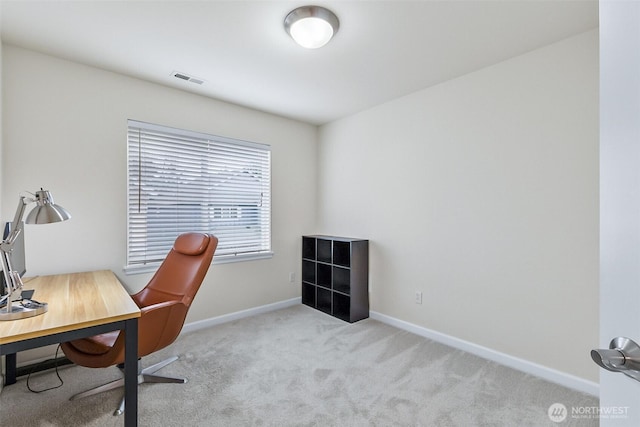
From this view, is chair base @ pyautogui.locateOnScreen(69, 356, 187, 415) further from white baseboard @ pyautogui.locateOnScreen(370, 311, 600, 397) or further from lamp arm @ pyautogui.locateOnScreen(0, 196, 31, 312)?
white baseboard @ pyautogui.locateOnScreen(370, 311, 600, 397)

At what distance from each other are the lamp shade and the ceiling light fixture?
5.50 feet

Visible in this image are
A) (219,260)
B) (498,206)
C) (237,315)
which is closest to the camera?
(498,206)

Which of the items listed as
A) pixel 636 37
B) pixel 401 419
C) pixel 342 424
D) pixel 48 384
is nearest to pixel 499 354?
pixel 401 419

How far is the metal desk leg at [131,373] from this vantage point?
1527 millimetres

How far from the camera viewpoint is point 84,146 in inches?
100.0

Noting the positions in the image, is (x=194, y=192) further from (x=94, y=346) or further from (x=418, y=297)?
(x=418, y=297)

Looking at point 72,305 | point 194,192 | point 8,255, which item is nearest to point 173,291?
point 72,305

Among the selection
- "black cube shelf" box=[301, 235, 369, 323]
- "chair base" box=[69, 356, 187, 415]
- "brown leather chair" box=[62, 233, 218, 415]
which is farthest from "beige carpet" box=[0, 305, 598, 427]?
"black cube shelf" box=[301, 235, 369, 323]

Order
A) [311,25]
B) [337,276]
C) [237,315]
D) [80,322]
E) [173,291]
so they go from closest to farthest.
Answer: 1. [80,322]
2. [311,25]
3. [173,291]
4. [237,315]
5. [337,276]

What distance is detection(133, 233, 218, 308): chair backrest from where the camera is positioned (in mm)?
2316

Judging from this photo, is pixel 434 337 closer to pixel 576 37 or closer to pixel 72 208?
pixel 576 37

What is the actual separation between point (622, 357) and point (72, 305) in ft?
7.20

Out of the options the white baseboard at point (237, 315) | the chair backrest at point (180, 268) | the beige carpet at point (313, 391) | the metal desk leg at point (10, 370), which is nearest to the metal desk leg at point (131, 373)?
the beige carpet at point (313, 391)

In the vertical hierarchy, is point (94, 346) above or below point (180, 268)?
below
